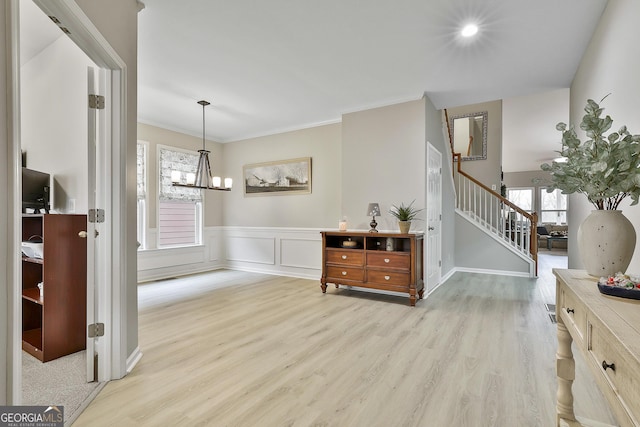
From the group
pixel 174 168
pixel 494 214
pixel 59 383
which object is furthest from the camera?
pixel 494 214

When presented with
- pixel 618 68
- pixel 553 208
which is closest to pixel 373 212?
pixel 618 68

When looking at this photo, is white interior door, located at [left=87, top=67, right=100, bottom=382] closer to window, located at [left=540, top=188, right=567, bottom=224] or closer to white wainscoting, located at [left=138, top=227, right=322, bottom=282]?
white wainscoting, located at [left=138, top=227, right=322, bottom=282]

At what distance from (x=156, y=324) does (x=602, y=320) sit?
3.39 m

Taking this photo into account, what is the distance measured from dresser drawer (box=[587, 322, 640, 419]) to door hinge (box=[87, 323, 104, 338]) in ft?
8.30

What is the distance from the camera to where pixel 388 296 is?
4180mm

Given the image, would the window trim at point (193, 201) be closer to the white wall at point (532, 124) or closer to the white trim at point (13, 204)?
the white trim at point (13, 204)

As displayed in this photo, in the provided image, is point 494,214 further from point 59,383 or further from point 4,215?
point 4,215

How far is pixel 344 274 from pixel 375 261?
0.49 metres

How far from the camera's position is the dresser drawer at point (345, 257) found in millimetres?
4070

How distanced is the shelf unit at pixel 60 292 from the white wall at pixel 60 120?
1.11 feet

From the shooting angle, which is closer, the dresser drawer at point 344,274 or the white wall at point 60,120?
the white wall at point 60,120

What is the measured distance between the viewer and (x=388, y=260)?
3.86 m

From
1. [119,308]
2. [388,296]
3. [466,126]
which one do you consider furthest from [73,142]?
[466,126]

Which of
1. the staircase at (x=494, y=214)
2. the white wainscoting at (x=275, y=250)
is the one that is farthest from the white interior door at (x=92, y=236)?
the staircase at (x=494, y=214)
